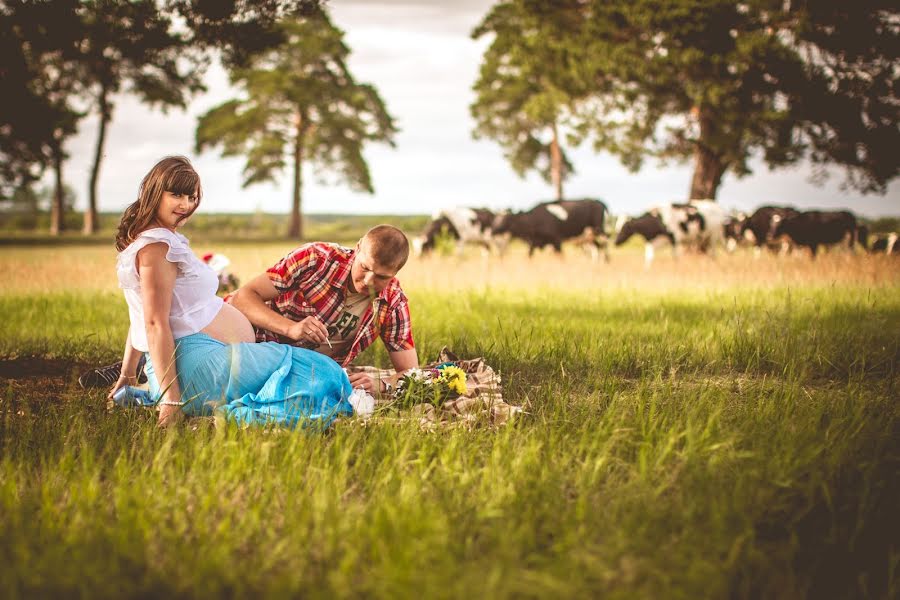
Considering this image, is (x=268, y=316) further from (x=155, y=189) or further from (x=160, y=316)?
(x=155, y=189)

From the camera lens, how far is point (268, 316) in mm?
3994

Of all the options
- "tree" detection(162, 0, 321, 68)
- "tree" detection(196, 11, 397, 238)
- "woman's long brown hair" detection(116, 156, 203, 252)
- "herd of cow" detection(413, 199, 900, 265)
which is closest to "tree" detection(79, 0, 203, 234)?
"tree" detection(162, 0, 321, 68)

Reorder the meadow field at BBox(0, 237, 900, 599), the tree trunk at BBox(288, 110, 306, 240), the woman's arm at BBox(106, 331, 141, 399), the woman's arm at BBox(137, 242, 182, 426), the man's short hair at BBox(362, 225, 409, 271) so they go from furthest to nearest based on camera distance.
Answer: the tree trunk at BBox(288, 110, 306, 240) < the woman's arm at BBox(106, 331, 141, 399) < the man's short hair at BBox(362, 225, 409, 271) < the woman's arm at BBox(137, 242, 182, 426) < the meadow field at BBox(0, 237, 900, 599)

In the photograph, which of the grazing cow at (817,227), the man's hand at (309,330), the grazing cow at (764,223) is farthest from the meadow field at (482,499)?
the grazing cow at (764,223)

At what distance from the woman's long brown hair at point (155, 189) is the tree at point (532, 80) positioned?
66.8 ft

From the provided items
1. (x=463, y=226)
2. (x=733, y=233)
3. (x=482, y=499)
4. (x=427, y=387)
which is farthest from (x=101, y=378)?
(x=733, y=233)

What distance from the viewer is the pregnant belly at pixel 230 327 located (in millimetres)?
3758

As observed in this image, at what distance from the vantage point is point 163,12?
5477 millimetres

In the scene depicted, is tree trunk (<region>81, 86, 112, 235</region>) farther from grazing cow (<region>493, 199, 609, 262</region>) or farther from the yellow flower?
the yellow flower

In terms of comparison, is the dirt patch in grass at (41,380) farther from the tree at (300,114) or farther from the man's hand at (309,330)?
the tree at (300,114)

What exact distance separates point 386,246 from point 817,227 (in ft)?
60.8

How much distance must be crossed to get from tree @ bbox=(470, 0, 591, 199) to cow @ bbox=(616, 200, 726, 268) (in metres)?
6.16

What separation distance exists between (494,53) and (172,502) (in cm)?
3719

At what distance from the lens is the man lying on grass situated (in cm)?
405
